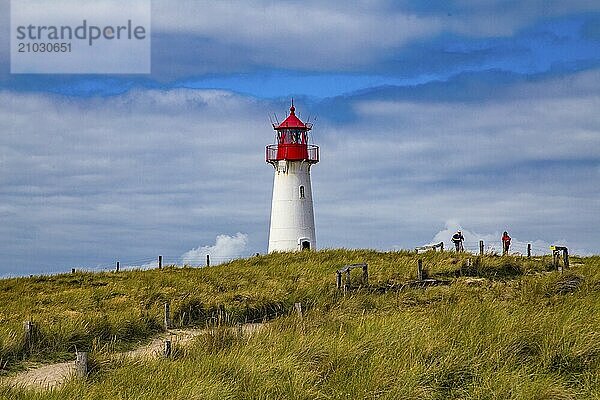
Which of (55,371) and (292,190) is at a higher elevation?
(292,190)

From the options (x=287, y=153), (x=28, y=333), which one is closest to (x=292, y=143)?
(x=287, y=153)

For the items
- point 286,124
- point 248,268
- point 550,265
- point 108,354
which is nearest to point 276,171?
point 286,124

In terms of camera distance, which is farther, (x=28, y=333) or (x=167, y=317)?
(x=167, y=317)

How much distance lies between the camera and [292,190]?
35.2m

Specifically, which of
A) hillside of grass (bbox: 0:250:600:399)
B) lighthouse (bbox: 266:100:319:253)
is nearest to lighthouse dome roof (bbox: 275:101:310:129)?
lighthouse (bbox: 266:100:319:253)

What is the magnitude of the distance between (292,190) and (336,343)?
80.5ft

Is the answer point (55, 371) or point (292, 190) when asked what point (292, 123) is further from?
point (55, 371)

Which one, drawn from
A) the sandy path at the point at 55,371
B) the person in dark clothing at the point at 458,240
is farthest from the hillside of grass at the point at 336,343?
the person in dark clothing at the point at 458,240

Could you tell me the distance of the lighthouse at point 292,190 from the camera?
114 ft

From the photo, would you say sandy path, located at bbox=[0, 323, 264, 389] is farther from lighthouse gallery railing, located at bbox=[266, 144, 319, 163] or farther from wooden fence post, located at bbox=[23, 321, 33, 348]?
lighthouse gallery railing, located at bbox=[266, 144, 319, 163]

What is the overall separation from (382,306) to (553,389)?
6.67 meters

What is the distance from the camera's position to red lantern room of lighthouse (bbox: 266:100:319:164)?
35156 millimetres

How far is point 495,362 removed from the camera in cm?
1040

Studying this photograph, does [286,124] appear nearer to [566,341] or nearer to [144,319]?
[144,319]
